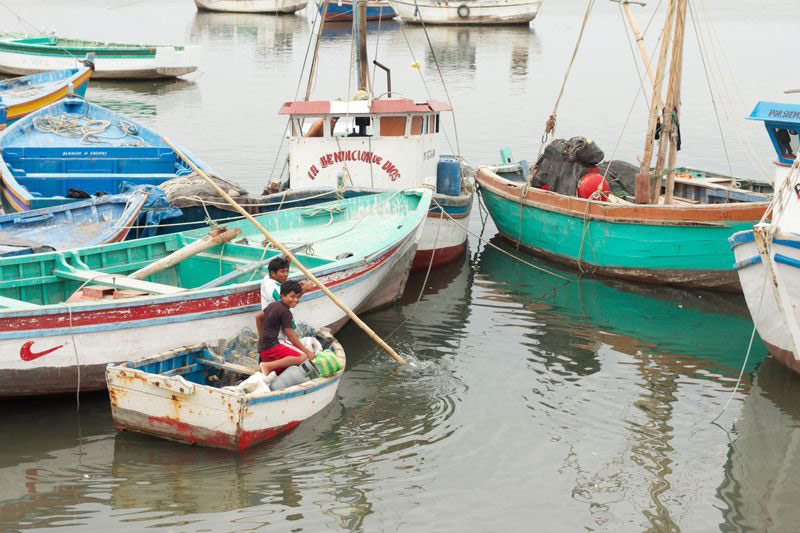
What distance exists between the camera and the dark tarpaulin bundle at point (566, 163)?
56.2 ft

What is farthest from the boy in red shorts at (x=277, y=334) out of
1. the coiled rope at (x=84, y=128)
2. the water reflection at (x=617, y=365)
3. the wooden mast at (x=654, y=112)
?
the coiled rope at (x=84, y=128)

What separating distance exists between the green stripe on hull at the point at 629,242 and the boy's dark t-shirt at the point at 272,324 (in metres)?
7.44

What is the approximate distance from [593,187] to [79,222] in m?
8.41

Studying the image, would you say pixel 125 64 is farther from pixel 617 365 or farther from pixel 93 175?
pixel 617 365

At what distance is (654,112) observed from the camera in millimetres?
16516

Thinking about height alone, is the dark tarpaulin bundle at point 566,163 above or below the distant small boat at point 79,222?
above

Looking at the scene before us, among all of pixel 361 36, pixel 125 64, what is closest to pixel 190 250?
pixel 361 36

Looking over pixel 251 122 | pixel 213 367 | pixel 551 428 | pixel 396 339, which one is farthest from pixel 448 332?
pixel 251 122

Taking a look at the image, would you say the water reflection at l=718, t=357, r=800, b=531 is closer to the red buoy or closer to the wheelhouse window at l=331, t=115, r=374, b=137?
the red buoy

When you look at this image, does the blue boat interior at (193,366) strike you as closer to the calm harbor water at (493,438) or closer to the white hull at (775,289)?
the calm harbor water at (493,438)

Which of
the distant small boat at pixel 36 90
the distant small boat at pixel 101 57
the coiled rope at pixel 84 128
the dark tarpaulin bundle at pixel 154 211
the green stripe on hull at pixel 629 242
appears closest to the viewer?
the dark tarpaulin bundle at pixel 154 211

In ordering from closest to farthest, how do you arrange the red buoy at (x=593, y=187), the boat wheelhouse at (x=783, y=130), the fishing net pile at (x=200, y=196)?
the boat wheelhouse at (x=783, y=130) → the fishing net pile at (x=200, y=196) → the red buoy at (x=593, y=187)

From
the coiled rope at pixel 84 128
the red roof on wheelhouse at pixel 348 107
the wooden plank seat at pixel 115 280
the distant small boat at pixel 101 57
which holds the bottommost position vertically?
the wooden plank seat at pixel 115 280

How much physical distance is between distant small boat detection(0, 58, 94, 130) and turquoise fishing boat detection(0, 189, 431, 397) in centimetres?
1163
